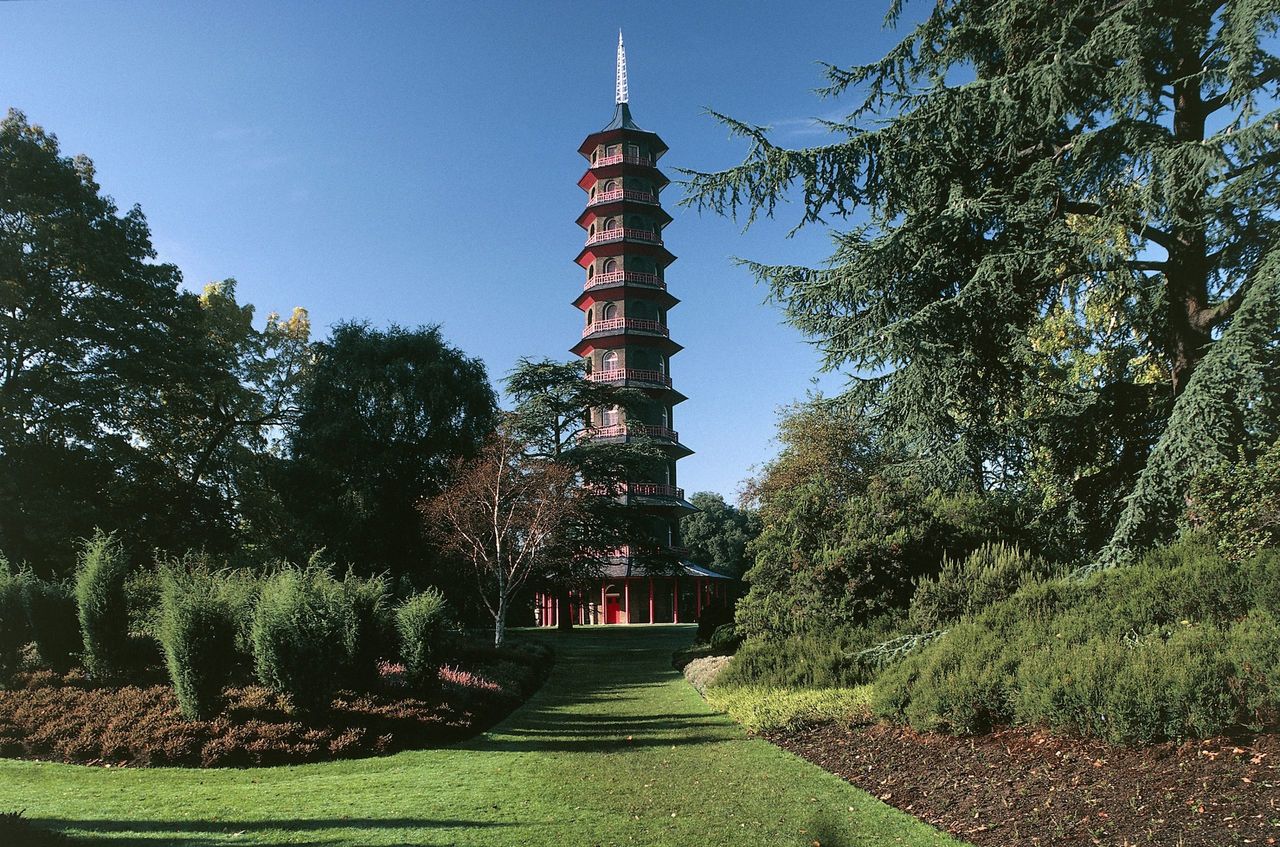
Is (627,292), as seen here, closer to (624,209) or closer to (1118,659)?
(624,209)

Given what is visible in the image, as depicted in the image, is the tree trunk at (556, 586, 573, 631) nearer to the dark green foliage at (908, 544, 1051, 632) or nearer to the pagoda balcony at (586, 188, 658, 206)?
the dark green foliage at (908, 544, 1051, 632)

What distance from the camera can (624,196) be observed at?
1694 inches

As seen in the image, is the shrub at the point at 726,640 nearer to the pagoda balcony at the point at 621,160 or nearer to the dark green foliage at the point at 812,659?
the dark green foliage at the point at 812,659

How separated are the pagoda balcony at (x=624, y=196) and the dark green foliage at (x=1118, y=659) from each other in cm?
3698

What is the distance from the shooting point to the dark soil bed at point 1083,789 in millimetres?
4645


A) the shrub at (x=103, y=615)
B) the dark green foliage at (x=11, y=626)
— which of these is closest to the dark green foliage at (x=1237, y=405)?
the shrub at (x=103, y=615)

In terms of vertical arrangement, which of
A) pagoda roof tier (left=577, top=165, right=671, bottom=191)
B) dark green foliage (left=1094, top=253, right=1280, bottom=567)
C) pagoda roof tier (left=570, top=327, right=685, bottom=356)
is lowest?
dark green foliage (left=1094, top=253, right=1280, bottom=567)

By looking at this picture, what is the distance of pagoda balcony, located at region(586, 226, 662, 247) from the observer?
42.6m

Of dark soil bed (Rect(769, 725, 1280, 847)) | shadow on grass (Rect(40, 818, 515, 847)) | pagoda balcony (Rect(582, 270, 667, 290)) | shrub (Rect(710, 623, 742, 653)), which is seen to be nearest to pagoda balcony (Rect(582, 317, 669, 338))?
pagoda balcony (Rect(582, 270, 667, 290))

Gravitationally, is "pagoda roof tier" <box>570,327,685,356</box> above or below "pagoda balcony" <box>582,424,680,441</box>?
above

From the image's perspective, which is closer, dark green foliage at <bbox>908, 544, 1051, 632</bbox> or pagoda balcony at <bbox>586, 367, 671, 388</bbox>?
dark green foliage at <bbox>908, 544, 1051, 632</bbox>

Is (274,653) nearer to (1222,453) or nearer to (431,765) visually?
(431,765)

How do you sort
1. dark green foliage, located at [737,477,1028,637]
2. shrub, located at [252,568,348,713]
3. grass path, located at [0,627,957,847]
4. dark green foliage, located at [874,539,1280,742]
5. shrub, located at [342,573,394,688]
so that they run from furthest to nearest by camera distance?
dark green foliage, located at [737,477,1028,637], shrub, located at [342,573,394,688], shrub, located at [252,568,348,713], dark green foliage, located at [874,539,1280,742], grass path, located at [0,627,957,847]

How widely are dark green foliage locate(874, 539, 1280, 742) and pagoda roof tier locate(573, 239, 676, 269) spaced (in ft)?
116
